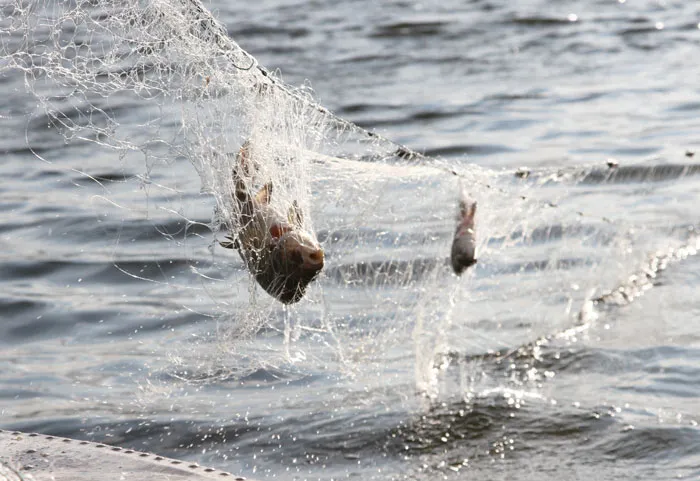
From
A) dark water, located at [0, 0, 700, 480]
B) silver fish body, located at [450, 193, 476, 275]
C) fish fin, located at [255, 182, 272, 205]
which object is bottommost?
dark water, located at [0, 0, 700, 480]

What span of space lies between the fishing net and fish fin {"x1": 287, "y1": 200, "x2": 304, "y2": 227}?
0.15 ft

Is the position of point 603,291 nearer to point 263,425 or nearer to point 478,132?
point 263,425

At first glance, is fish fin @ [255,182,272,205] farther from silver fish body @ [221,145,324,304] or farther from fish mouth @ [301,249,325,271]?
fish mouth @ [301,249,325,271]

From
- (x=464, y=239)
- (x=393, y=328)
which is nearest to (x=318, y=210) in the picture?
(x=464, y=239)

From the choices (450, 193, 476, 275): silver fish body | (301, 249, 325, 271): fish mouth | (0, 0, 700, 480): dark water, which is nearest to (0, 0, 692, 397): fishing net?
(0, 0, 700, 480): dark water

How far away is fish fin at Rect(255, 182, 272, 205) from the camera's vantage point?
4.51 m

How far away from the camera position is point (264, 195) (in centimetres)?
454

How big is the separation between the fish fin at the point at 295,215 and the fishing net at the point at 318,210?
0.05 meters

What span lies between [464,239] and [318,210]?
0.79m

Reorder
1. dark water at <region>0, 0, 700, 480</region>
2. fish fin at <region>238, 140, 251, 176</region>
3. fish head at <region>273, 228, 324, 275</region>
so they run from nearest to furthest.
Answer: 1. fish head at <region>273, 228, 324, 275</region>
2. fish fin at <region>238, 140, 251, 176</region>
3. dark water at <region>0, 0, 700, 480</region>

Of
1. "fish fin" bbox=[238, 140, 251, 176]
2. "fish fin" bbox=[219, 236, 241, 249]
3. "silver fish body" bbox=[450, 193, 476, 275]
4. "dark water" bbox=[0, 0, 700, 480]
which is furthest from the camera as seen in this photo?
"dark water" bbox=[0, 0, 700, 480]

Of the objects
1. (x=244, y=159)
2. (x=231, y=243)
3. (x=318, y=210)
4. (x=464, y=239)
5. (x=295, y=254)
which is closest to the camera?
(x=295, y=254)

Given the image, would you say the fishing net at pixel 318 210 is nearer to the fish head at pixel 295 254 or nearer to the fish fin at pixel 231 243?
the fish fin at pixel 231 243

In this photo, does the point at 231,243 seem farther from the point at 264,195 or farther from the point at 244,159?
the point at 244,159
